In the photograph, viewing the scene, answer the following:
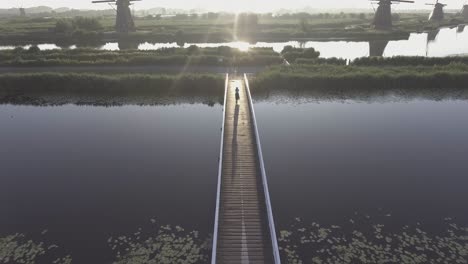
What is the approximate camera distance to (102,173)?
953 inches

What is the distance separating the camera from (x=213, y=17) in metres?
180

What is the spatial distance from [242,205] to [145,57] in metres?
40.9

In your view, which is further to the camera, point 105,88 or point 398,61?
point 398,61

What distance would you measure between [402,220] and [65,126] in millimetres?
27785

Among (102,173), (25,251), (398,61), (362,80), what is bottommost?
(25,251)

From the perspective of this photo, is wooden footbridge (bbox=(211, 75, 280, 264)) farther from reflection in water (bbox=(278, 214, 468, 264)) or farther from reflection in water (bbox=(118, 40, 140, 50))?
reflection in water (bbox=(118, 40, 140, 50))

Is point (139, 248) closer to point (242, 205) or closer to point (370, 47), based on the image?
point (242, 205)

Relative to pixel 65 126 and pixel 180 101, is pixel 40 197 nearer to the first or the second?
pixel 65 126

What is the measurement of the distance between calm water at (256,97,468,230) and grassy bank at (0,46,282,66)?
18470 mm

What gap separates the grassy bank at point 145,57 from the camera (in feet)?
172

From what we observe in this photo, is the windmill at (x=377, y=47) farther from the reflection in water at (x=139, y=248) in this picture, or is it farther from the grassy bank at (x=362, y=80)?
the reflection in water at (x=139, y=248)

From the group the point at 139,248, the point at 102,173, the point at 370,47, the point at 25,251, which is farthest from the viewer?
the point at 370,47

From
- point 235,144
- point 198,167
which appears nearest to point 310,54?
point 235,144

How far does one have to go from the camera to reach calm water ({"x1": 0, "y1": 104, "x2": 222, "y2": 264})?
19.1 metres
